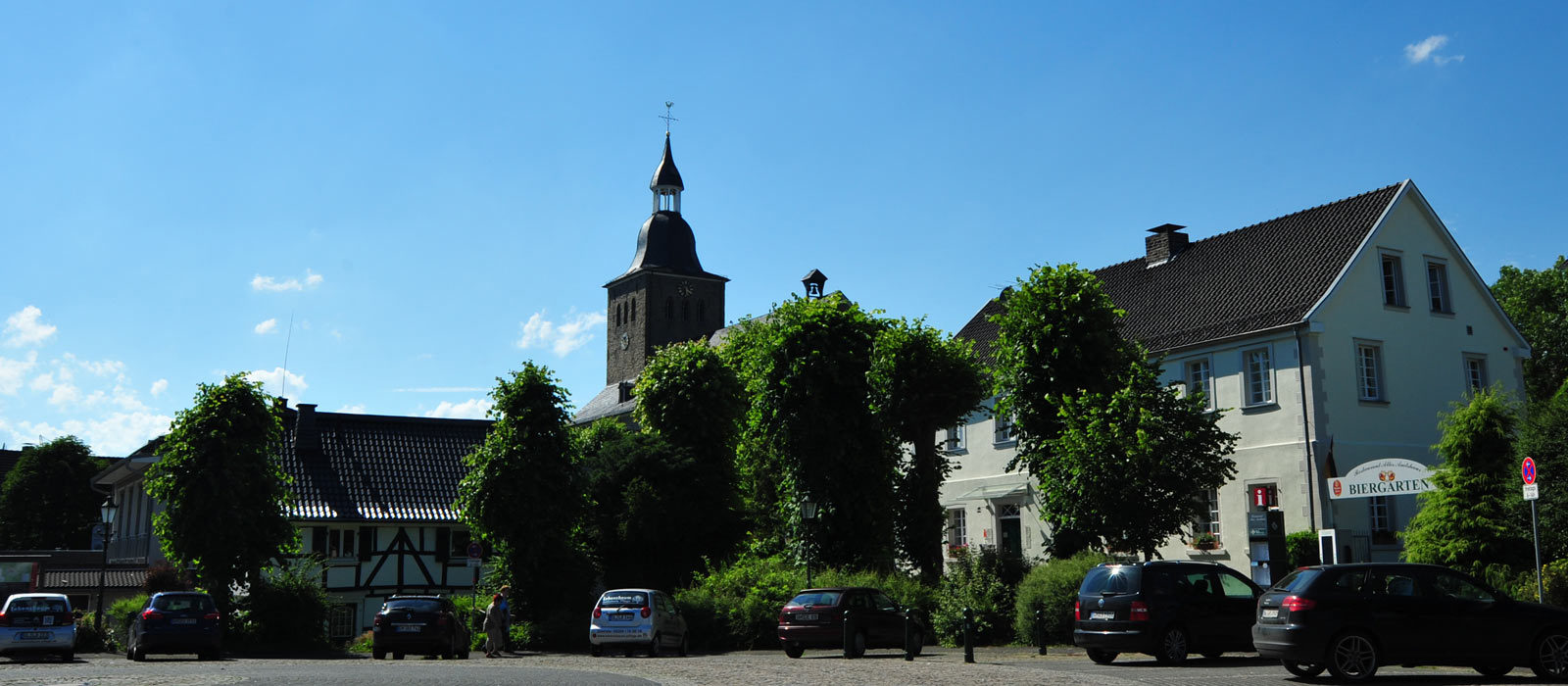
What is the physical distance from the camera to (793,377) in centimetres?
3531

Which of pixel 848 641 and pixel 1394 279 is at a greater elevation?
pixel 1394 279

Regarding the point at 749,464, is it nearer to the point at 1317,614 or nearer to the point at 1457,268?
the point at 1457,268

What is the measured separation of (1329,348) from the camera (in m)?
32.9

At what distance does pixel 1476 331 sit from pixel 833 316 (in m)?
17.9

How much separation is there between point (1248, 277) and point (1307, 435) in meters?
5.94

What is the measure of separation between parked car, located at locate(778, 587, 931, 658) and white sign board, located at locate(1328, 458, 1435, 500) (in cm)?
963

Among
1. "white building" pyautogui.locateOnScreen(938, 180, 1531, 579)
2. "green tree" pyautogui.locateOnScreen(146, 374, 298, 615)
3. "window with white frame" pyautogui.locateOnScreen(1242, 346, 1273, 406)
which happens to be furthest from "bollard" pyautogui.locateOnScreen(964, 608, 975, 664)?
"green tree" pyautogui.locateOnScreen(146, 374, 298, 615)

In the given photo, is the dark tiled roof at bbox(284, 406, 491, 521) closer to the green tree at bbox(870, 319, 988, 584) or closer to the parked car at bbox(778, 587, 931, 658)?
the green tree at bbox(870, 319, 988, 584)

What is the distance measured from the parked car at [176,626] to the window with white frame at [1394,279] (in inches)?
1172

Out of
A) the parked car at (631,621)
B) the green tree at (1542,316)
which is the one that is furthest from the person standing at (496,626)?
the green tree at (1542,316)

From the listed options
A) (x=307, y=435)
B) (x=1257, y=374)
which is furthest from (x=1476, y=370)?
(x=307, y=435)

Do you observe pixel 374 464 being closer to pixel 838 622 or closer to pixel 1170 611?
pixel 838 622

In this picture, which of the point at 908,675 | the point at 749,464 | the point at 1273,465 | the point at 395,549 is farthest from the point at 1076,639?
the point at 395,549

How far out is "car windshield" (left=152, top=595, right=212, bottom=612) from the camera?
26327 mm
